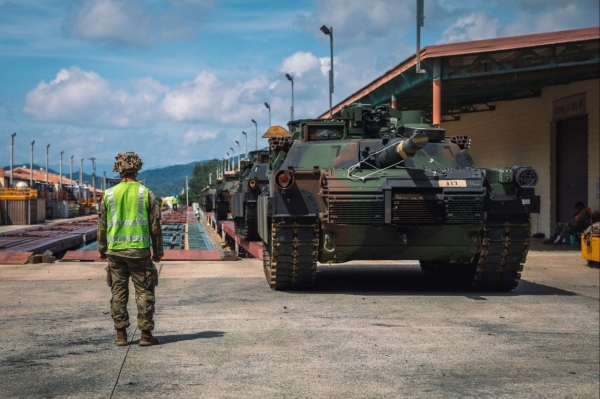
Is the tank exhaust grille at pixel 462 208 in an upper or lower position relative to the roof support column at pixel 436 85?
lower

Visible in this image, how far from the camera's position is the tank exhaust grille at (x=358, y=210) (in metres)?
11.3

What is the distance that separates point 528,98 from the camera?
29688mm

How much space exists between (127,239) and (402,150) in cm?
464

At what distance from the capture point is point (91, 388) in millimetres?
6012

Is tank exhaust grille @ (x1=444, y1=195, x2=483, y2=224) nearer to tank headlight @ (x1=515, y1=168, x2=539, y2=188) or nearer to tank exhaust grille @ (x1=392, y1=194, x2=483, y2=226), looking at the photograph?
tank exhaust grille @ (x1=392, y1=194, x2=483, y2=226)

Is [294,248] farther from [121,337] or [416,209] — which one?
[121,337]

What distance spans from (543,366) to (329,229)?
4773 millimetres

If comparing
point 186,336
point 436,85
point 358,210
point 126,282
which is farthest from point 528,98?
point 126,282

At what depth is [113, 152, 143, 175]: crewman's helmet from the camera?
310 inches

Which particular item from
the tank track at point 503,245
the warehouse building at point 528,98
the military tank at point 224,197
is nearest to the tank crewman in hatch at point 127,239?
the tank track at point 503,245

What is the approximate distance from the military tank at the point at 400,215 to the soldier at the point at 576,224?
43.4 feet

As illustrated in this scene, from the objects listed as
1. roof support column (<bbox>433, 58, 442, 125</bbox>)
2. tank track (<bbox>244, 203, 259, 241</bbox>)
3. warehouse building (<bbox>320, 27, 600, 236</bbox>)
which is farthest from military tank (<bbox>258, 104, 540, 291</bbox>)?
warehouse building (<bbox>320, 27, 600, 236</bbox>)

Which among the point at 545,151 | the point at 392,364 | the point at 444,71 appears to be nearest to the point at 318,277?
the point at 392,364

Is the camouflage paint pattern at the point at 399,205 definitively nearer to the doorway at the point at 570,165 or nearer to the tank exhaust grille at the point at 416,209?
the tank exhaust grille at the point at 416,209
